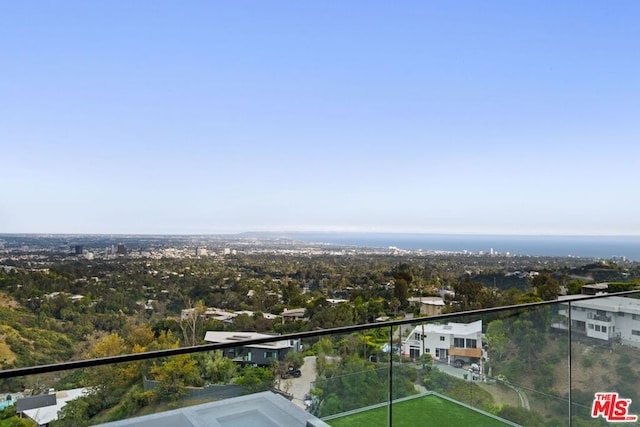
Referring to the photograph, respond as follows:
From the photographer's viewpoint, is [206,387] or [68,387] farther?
[206,387]

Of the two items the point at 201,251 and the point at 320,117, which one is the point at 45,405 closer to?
the point at 201,251

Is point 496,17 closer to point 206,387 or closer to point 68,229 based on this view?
point 206,387

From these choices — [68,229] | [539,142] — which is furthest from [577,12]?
[68,229]

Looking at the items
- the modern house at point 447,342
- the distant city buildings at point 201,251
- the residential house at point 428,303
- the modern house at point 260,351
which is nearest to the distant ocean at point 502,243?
Answer: the residential house at point 428,303

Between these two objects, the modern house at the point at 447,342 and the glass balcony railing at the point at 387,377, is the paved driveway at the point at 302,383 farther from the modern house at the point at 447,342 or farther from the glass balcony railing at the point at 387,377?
the modern house at the point at 447,342

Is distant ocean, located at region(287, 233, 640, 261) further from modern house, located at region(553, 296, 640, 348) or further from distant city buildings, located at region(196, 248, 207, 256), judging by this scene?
modern house, located at region(553, 296, 640, 348)

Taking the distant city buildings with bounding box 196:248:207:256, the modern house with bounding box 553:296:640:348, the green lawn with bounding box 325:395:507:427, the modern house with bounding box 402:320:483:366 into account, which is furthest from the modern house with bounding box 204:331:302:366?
the distant city buildings with bounding box 196:248:207:256
